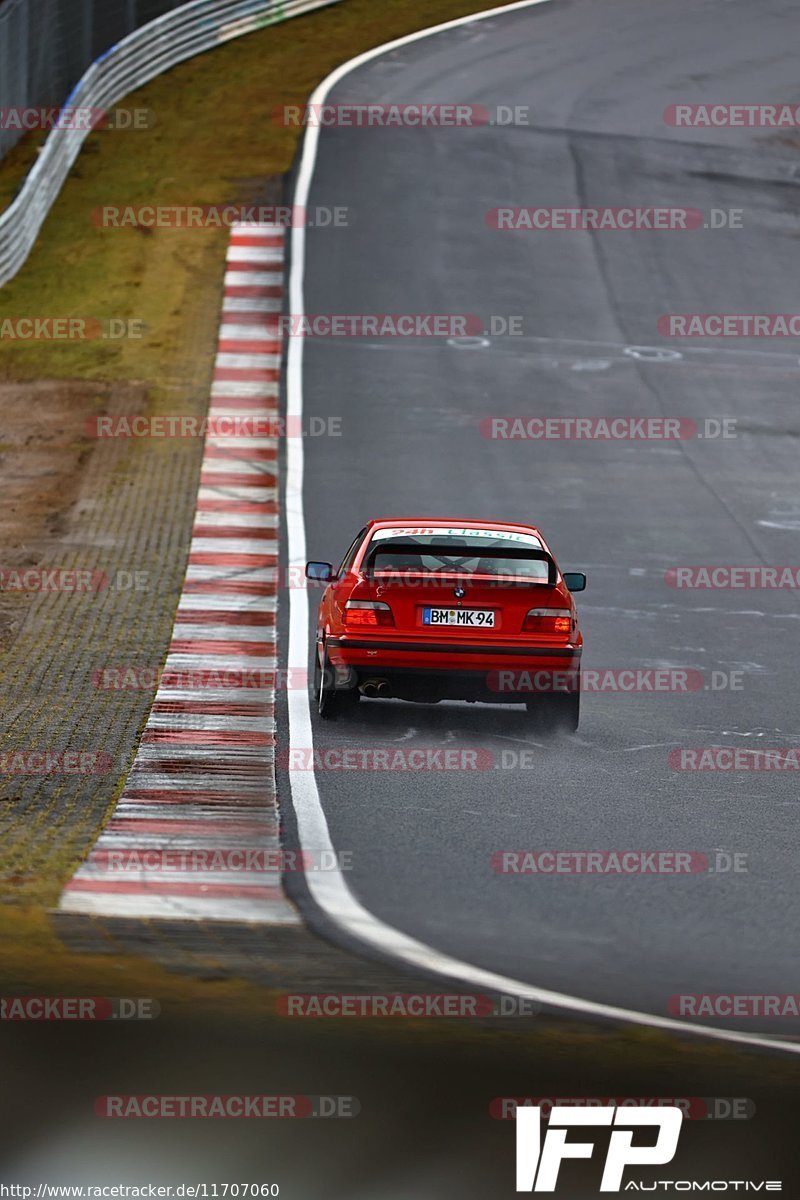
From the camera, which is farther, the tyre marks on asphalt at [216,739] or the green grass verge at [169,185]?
the green grass verge at [169,185]

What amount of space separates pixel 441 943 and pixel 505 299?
2265cm

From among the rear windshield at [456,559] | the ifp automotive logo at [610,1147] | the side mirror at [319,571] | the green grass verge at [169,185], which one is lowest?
the ifp automotive logo at [610,1147]

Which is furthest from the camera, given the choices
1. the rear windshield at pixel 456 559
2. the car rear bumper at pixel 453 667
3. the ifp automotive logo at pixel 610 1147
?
the rear windshield at pixel 456 559

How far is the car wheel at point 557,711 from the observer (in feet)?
41.0

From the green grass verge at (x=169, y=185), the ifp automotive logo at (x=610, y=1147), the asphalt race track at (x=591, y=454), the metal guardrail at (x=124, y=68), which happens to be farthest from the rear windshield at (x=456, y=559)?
the metal guardrail at (x=124, y=68)

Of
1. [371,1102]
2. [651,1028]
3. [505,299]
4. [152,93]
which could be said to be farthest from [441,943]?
[152,93]

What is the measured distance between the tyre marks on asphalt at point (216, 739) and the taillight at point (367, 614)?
0.93 metres

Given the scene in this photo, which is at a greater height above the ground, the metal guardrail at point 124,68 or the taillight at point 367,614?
the metal guardrail at point 124,68

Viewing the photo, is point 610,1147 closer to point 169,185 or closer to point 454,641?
point 454,641

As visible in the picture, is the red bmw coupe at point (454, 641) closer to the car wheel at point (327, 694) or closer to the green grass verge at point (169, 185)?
the car wheel at point (327, 694)

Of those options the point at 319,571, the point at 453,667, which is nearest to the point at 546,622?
the point at 453,667

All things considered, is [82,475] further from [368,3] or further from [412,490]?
[368,3]

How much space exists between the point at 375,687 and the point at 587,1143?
682 cm

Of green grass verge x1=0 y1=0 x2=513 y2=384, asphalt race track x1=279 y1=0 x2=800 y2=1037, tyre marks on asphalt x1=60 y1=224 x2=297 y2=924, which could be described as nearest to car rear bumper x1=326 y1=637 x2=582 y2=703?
asphalt race track x1=279 y1=0 x2=800 y2=1037
